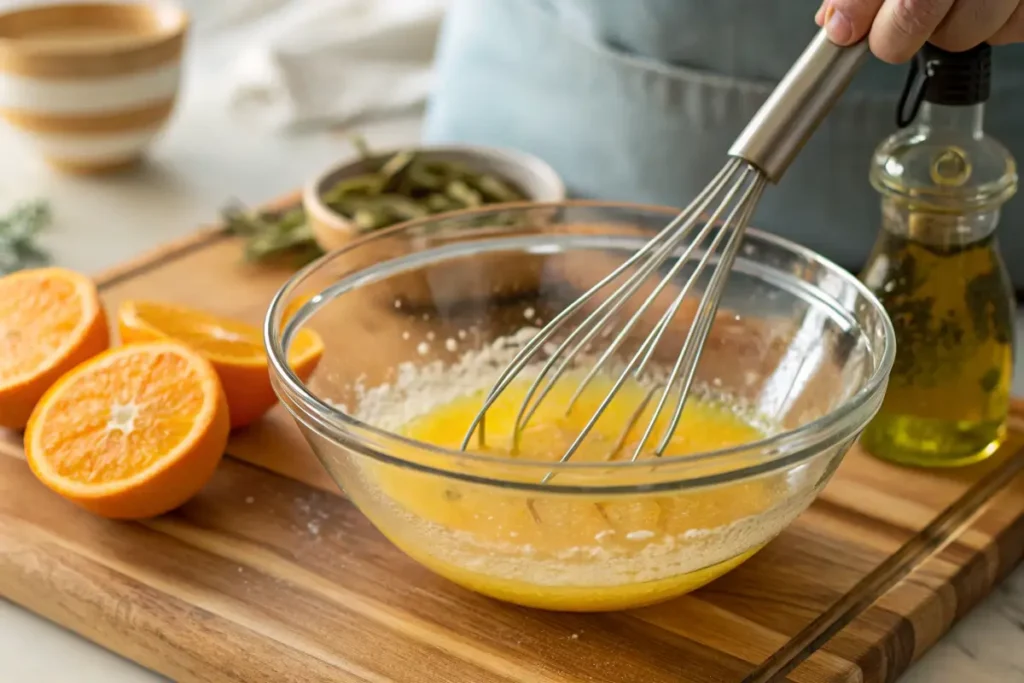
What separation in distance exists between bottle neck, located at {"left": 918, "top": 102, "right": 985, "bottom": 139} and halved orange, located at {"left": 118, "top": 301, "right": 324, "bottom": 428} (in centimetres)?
36

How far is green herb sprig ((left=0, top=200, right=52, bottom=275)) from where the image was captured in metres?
1.11

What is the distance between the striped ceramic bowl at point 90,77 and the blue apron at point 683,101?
1.03 feet

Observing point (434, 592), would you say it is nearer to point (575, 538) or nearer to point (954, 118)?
point (575, 538)

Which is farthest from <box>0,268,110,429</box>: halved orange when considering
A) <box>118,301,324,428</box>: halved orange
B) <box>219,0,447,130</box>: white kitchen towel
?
<box>219,0,447,130</box>: white kitchen towel

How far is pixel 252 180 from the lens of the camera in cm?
135

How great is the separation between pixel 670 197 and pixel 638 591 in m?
0.49

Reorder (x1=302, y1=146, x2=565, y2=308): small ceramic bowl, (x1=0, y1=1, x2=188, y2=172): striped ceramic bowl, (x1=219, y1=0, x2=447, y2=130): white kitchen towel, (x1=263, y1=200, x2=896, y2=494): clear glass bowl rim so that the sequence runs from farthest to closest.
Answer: (x1=219, y1=0, x2=447, y2=130): white kitchen towel, (x1=0, y1=1, x2=188, y2=172): striped ceramic bowl, (x1=302, y1=146, x2=565, y2=308): small ceramic bowl, (x1=263, y1=200, x2=896, y2=494): clear glass bowl rim

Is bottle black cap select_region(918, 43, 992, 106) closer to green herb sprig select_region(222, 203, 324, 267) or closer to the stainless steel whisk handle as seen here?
the stainless steel whisk handle

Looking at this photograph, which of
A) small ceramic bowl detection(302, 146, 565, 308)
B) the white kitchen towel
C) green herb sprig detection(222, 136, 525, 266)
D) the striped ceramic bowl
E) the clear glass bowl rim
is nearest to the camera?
the clear glass bowl rim

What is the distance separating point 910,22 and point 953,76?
0.09 m

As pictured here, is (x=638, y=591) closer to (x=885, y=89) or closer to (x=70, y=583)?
(x=70, y=583)

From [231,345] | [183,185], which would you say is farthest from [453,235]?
[183,185]

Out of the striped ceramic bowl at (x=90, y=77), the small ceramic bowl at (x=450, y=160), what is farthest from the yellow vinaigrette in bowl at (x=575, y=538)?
the striped ceramic bowl at (x=90, y=77)

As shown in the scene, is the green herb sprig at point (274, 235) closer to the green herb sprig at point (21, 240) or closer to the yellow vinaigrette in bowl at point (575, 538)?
the green herb sprig at point (21, 240)
